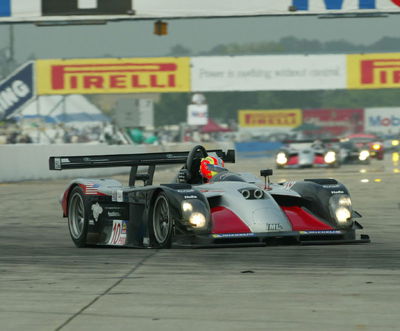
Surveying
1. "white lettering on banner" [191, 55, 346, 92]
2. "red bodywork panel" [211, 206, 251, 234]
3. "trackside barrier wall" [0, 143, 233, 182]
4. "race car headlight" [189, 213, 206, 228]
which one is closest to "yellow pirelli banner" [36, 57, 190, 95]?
"white lettering on banner" [191, 55, 346, 92]

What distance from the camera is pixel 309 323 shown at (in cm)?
690

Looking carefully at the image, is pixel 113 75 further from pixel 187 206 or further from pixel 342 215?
pixel 187 206

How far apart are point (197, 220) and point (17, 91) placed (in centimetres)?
4499

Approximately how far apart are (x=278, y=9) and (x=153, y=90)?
3729 centimetres

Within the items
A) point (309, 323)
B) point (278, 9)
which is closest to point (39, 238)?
point (309, 323)

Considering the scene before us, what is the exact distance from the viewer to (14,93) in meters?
54.9

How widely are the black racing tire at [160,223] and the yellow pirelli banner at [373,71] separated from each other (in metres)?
49.8

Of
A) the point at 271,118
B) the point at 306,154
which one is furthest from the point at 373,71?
the point at 271,118

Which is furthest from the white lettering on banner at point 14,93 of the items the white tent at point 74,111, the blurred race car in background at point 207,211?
the white tent at point 74,111

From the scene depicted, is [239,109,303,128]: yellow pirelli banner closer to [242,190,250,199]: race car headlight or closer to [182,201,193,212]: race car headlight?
[242,190,250,199]: race car headlight

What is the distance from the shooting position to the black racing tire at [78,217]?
13.0 metres

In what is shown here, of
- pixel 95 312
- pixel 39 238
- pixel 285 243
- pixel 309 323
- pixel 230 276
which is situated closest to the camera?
pixel 309 323

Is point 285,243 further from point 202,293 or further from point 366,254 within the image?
point 202,293

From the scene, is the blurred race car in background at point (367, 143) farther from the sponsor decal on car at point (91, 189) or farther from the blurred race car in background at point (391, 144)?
the sponsor decal on car at point (91, 189)
